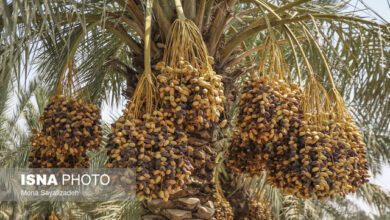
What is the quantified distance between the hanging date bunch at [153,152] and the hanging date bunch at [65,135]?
1.60 feet

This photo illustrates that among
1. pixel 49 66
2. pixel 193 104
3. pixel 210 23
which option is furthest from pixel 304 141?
pixel 49 66

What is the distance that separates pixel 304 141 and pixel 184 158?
65 cm

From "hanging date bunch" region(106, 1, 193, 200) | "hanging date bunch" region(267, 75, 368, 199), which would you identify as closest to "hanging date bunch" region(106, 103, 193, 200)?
"hanging date bunch" region(106, 1, 193, 200)

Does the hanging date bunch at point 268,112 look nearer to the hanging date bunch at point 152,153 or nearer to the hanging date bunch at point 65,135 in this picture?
the hanging date bunch at point 152,153

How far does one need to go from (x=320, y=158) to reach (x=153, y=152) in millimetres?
853

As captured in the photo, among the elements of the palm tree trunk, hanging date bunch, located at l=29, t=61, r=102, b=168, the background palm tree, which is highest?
the background palm tree

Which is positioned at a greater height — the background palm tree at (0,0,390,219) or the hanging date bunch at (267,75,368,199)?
the background palm tree at (0,0,390,219)

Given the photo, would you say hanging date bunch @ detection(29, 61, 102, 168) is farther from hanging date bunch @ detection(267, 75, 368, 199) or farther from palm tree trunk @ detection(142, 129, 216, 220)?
hanging date bunch @ detection(267, 75, 368, 199)

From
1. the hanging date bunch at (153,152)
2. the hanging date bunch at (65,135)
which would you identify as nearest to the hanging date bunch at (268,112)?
the hanging date bunch at (153,152)

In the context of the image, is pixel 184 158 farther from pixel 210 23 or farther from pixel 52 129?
pixel 210 23

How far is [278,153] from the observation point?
238 cm

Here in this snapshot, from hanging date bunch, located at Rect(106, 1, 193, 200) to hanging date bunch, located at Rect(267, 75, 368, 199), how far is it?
0.57 metres

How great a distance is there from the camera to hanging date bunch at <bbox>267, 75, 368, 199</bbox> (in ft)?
7.29

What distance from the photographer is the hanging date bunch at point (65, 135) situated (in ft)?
8.16
